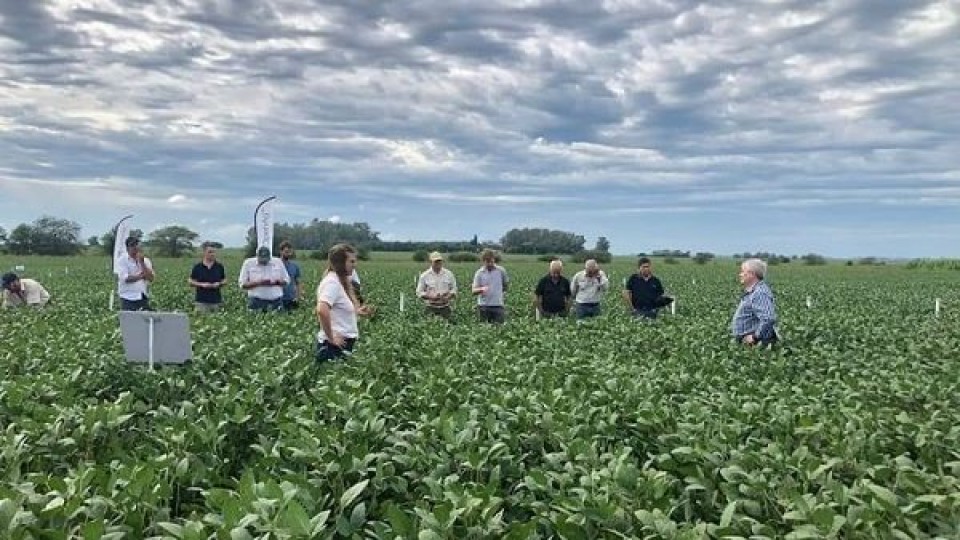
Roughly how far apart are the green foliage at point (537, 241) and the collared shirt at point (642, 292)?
67577 millimetres

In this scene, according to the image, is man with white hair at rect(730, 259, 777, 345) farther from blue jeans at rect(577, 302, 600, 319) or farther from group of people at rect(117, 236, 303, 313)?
group of people at rect(117, 236, 303, 313)

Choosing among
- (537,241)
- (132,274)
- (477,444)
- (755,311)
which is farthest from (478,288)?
(537,241)

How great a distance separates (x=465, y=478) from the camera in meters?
3.86

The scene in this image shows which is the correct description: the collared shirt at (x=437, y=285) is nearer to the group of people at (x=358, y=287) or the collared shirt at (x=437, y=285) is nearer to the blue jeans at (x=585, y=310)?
the group of people at (x=358, y=287)

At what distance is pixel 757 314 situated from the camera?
31.1 ft

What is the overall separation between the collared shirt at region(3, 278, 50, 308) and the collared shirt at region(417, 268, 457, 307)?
6.55m

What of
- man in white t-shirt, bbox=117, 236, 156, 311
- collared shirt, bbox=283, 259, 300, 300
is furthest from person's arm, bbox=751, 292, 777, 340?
man in white t-shirt, bbox=117, 236, 156, 311

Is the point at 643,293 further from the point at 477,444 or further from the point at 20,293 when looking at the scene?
the point at 477,444

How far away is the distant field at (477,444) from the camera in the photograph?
3.05m

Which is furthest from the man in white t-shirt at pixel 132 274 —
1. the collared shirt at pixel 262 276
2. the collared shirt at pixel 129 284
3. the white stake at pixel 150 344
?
the white stake at pixel 150 344

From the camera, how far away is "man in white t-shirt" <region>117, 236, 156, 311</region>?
543 inches

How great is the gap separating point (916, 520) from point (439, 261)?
11642 millimetres

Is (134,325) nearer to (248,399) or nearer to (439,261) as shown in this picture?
(248,399)

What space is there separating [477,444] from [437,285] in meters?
10.9
